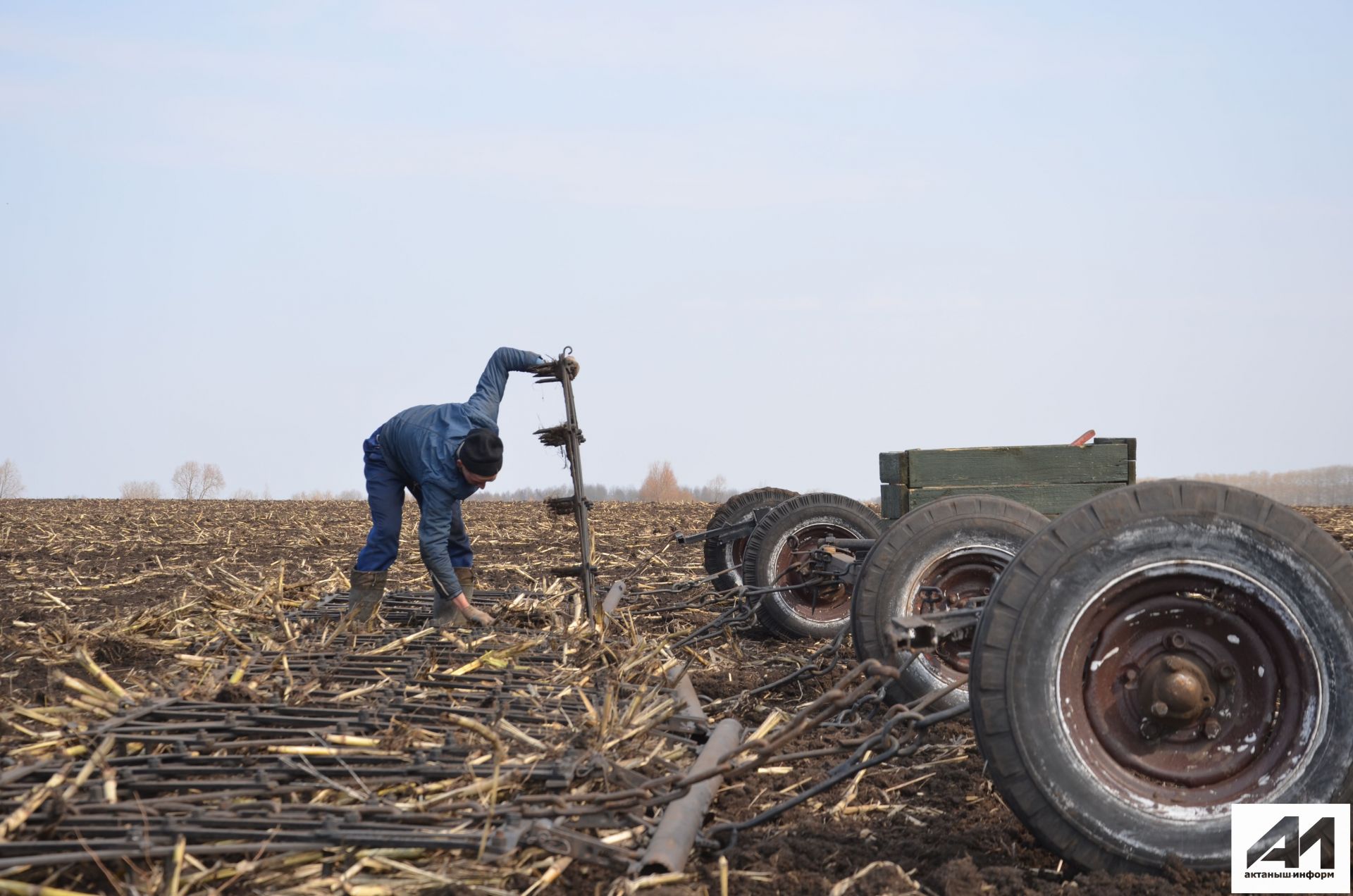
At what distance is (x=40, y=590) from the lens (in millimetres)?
10891

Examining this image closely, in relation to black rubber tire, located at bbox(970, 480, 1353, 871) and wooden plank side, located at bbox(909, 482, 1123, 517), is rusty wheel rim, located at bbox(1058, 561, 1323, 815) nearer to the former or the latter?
black rubber tire, located at bbox(970, 480, 1353, 871)

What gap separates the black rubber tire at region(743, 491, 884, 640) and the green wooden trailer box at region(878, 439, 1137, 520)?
1.05 m

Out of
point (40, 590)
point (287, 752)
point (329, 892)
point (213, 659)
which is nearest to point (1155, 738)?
point (329, 892)

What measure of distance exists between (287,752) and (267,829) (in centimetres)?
63

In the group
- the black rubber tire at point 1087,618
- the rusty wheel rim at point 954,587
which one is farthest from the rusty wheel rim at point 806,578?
the black rubber tire at point 1087,618

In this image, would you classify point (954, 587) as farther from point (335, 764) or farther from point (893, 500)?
point (335, 764)

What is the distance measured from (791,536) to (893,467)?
1355mm

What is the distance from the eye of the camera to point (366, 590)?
7410 millimetres

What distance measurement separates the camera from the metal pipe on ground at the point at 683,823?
10.9 ft

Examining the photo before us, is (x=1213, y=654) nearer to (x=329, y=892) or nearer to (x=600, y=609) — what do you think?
(x=329, y=892)

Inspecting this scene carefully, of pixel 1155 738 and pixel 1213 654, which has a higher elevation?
pixel 1213 654

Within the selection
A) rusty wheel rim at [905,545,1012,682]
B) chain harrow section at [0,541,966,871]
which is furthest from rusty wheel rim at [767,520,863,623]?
chain harrow section at [0,541,966,871]

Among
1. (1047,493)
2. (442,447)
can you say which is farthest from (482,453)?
(1047,493)

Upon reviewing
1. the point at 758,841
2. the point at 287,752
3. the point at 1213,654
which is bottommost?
the point at 758,841
